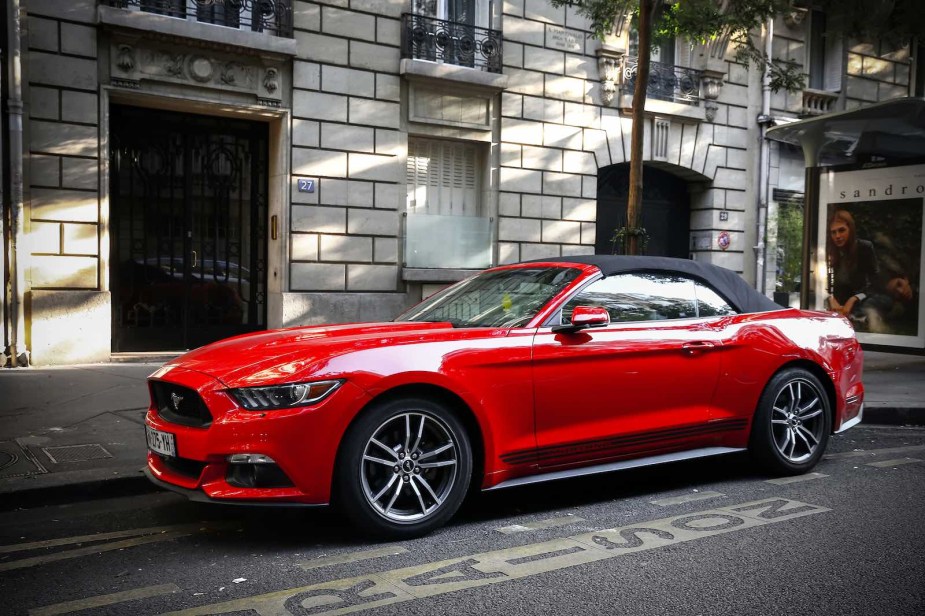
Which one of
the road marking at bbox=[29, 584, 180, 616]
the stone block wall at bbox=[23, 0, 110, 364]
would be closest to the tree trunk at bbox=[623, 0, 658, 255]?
the stone block wall at bbox=[23, 0, 110, 364]

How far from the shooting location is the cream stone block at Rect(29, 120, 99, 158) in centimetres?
1127

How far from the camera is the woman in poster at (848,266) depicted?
12.3m

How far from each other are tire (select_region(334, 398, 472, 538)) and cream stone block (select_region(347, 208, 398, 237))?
379 inches

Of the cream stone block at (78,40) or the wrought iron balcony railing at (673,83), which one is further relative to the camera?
the wrought iron balcony railing at (673,83)

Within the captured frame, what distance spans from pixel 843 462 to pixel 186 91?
9828 millimetres

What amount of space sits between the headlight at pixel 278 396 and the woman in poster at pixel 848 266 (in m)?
10.2

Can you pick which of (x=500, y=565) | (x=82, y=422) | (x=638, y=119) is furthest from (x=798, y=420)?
(x=82, y=422)

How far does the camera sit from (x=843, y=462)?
21.8ft

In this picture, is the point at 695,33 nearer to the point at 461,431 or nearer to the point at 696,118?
the point at 696,118

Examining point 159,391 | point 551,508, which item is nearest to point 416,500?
point 551,508

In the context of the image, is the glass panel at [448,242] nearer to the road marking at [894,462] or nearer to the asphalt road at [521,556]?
the road marking at [894,462]

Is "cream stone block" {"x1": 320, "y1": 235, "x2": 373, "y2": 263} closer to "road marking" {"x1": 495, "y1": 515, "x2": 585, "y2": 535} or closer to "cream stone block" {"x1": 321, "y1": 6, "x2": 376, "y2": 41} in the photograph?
"cream stone block" {"x1": 321, "y1": 6, "x2": 376, "y2": 41}

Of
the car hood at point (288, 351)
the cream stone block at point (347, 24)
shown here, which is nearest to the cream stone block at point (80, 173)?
the cream stone block at point (347, 24)

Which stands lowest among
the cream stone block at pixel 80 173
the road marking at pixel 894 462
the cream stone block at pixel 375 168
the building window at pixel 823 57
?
the road marking at pixel 894 462
